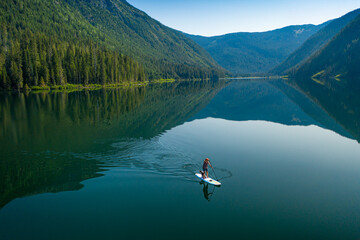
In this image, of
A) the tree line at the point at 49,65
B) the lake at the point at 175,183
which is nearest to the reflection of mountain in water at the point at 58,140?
the lake at the point at 175,183

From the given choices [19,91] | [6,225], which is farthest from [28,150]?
[19,91]

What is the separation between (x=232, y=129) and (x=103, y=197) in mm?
31755

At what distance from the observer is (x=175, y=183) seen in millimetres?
22609

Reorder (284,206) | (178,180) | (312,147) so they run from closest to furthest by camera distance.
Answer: (284,206) → (178,180) → (312,147)

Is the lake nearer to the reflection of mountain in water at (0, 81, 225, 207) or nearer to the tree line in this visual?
the reflection of mountain in water at (0, 81, 225, 207)

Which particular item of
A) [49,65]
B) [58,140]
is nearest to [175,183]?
[58,140]

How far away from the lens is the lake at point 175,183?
1573 centimetres

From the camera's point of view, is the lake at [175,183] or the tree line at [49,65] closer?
the lake at [175,183]

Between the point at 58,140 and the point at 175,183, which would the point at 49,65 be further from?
the point at 175,183

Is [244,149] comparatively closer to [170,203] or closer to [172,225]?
[170,203]

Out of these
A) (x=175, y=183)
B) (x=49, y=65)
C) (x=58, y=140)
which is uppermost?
(x=49, y=65)

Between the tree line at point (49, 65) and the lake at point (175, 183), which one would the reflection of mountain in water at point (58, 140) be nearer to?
the lake at point (175, 183)

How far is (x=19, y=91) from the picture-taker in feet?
389

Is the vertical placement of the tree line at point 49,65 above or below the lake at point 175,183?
above
